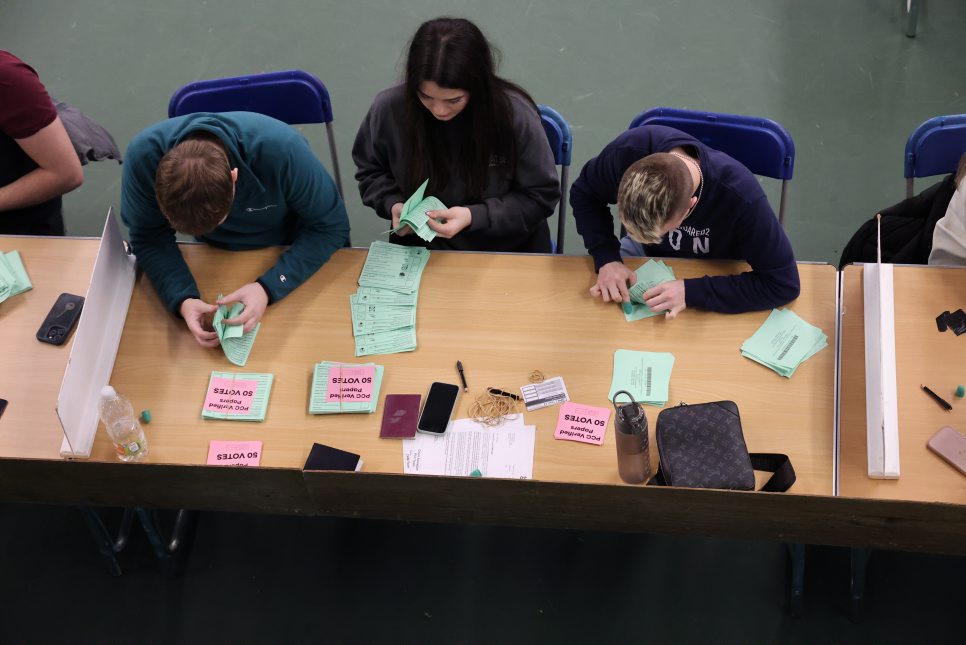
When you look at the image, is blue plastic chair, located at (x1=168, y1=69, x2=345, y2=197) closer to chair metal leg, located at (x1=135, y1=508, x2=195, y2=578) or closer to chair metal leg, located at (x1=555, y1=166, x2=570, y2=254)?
chair metal leg, located at (x1=555, y1=166, x2=570, y2=254)

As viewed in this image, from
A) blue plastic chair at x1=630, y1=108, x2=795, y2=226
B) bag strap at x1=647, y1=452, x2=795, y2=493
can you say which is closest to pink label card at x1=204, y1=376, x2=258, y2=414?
bag strap at x1=647, y1=452, x2=795, y2=493

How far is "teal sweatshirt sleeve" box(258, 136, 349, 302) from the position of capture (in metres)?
2.34

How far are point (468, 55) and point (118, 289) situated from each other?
1166 millimetres

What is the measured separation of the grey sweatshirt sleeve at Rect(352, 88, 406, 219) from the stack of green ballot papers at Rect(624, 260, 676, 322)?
75 centimetres

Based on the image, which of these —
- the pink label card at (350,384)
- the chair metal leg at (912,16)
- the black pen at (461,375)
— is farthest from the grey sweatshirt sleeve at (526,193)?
the chair metal leg at (912,16)

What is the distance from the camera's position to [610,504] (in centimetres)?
194

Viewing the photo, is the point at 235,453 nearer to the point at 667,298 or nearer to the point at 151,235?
the point at 151,235

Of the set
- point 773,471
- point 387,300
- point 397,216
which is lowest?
point 773,471

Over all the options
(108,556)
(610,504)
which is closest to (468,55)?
(610,504)

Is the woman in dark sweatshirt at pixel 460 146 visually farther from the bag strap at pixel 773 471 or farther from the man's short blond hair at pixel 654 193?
the bag strap at pixel 773 471

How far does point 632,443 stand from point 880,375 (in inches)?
24.9

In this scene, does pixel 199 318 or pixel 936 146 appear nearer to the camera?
pixel 199 318

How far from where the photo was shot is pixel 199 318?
7.79 ft

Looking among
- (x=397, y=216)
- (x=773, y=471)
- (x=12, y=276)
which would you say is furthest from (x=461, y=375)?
(x=12, y=276)
